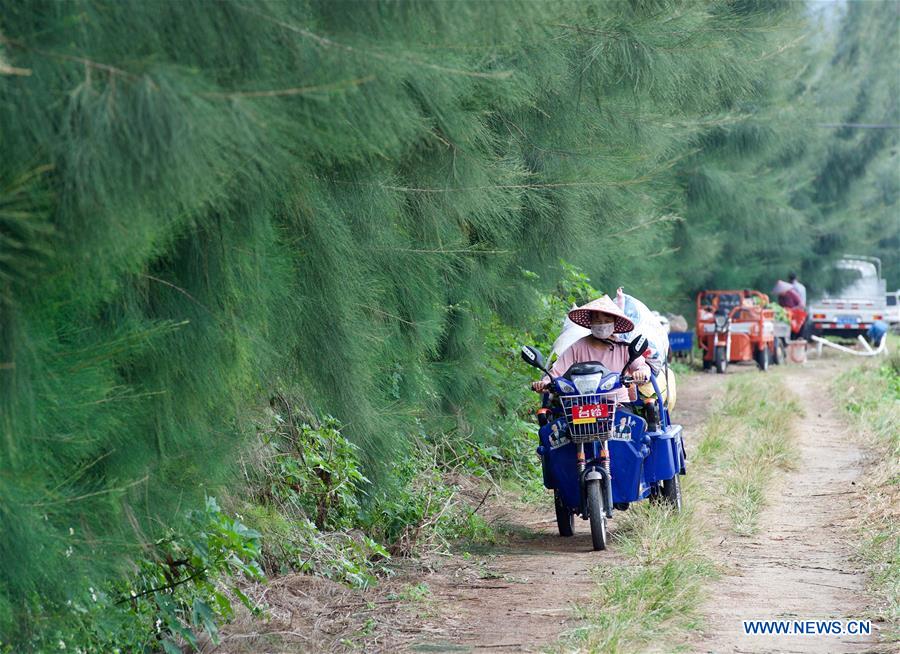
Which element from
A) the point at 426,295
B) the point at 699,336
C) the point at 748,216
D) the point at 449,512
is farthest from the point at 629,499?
the point at 699,336

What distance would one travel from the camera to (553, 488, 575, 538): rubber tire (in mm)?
7656

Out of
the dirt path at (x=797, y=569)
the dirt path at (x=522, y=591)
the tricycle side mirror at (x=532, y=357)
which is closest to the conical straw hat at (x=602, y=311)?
the tricycle side mirror at (x=532, y=357)

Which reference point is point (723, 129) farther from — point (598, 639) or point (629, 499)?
point (598, 639)

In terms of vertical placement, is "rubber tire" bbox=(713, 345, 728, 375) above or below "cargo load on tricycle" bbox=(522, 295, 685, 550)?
below

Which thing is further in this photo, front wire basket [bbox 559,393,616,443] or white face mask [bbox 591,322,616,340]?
white face mask [bbox 591,322,616,340]

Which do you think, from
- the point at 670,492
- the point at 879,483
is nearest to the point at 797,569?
the point at 670,492

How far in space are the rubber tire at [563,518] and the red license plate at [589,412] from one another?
68 centimetres

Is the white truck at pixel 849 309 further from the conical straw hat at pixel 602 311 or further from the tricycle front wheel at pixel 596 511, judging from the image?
the tricycle front wheel at pixel 596 511

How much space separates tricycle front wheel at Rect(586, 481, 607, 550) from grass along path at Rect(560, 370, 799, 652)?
0.14 m

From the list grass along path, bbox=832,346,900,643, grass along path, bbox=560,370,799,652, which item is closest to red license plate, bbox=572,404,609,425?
grass along path, bbox=560,370,799,652

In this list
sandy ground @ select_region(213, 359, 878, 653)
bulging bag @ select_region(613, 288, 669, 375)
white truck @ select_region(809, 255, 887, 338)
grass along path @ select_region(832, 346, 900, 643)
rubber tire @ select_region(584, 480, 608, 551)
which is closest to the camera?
sandy ground @ select_region(213, 359, 878, 653)

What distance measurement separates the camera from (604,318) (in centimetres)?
781

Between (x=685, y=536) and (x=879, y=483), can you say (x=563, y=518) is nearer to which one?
(x=685, y=536)

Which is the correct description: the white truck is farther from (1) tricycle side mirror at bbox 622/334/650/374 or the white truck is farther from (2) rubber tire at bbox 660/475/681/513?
(1) tricycle side mirror at bbox 622/334/650/374
